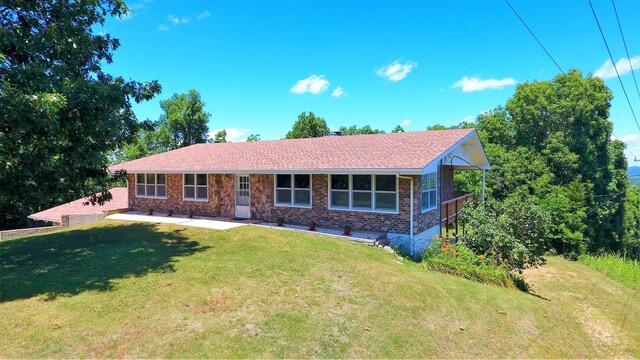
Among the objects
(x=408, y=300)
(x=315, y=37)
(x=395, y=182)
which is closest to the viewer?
(x=408, y=300)

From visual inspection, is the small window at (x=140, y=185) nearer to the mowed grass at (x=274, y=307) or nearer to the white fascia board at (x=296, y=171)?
the white fascia board at (x=296, y=171)

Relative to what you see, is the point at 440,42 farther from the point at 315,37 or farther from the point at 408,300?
the point at 408,300

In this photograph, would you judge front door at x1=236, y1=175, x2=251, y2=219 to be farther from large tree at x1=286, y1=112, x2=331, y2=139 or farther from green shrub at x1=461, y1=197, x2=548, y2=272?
large tree at x1=286, y1=112, x2=331, y2=139

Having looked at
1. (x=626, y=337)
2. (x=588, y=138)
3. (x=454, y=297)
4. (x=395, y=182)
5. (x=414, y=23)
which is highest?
(x=414, y=23)

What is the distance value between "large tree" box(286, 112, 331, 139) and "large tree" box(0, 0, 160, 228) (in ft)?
100

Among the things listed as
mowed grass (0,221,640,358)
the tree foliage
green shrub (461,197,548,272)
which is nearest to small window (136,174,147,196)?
mowed grass (0,221,640,358)

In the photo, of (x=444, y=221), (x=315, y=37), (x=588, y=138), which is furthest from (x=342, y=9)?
(x=588, y=138)

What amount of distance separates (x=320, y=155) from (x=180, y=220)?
728cm

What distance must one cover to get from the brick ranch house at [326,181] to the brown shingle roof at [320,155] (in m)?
0.05

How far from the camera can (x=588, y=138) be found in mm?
26375

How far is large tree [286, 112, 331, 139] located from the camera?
44.0m

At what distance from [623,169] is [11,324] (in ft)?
130

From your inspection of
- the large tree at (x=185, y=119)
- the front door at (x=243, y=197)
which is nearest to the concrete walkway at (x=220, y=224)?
the front door at (x=243, y=197)

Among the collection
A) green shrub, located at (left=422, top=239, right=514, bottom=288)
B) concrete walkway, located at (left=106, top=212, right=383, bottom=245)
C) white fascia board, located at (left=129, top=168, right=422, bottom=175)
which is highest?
white fascia board, located at (left=129, top=168, right=422, bottom=175)
